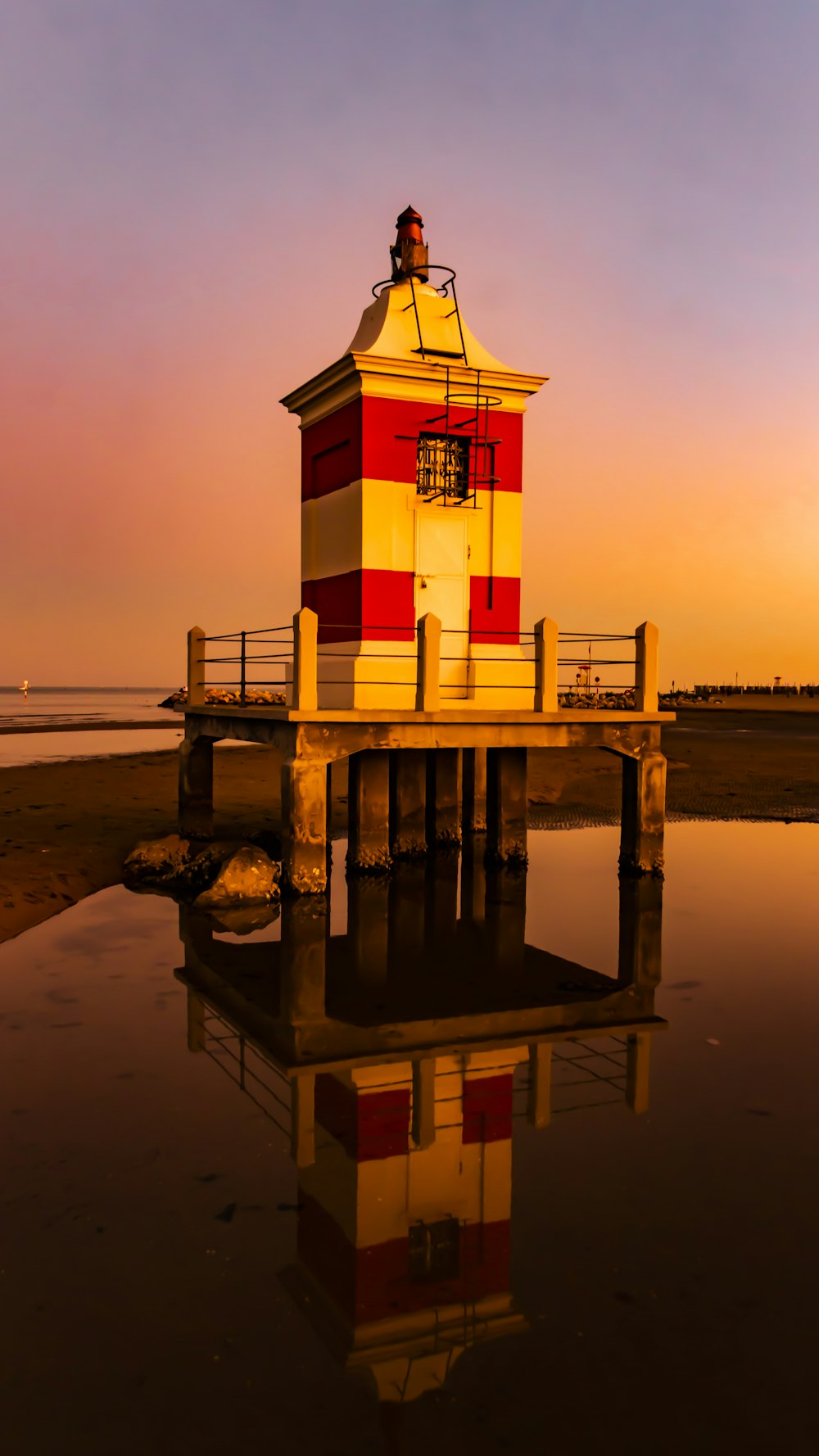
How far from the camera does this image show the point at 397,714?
12.9 metres

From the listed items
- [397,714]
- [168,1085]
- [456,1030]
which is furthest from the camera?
[397,714]

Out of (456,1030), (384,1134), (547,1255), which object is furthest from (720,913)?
(547,1255)

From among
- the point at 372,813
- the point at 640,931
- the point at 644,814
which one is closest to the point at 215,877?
the point at 372,813

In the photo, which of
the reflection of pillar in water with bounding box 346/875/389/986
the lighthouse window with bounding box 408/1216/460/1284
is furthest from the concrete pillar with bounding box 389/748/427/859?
the lighthouse window with bounding box 408/1216/460/1284

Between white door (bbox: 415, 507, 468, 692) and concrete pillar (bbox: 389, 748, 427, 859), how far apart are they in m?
1.76

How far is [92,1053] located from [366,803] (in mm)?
7236

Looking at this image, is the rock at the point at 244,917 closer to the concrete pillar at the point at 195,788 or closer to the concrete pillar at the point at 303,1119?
the concrete pillar at the point at 195,788

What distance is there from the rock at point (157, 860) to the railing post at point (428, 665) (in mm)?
4392

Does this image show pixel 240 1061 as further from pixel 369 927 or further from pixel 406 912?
pixel 406 912

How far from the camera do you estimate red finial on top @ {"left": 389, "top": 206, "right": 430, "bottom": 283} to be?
52.7 ft

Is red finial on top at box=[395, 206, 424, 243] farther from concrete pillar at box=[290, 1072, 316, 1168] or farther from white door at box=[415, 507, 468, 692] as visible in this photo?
concrete pillar at box=[290, 1072, 316, 1168]

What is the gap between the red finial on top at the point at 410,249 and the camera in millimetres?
16062

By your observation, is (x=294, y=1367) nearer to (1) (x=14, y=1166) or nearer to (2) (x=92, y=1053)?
(1) (x=14, y=1166)

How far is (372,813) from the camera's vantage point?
14.8 metres
